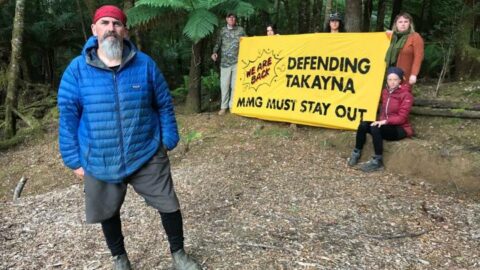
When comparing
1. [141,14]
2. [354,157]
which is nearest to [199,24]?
[141,14]

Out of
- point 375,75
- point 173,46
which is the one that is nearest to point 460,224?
point 375,75

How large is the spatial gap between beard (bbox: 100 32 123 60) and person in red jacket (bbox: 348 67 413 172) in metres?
3.73

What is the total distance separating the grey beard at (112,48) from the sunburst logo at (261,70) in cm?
492

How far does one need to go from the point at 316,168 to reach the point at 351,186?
28.6 inches

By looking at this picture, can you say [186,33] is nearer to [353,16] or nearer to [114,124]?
[353,16]

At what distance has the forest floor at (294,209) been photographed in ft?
11.9

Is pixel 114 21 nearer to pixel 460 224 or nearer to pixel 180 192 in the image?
pixel 180 192

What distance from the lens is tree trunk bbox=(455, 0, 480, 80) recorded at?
7527 mm

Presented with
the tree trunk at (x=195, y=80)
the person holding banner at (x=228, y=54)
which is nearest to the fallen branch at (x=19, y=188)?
the tree trunk at (x=195, y=80)

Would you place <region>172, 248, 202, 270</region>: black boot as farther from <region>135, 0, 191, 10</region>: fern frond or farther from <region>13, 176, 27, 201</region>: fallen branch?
<region>135, 0, 191, 10</region>: fern frond

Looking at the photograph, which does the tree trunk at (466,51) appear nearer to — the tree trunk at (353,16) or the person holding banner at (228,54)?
the tree trunk at (353,16)

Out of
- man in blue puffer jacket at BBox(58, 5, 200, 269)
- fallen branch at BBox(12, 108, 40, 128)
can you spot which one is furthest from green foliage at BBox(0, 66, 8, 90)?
man in blue puffer jacket at BBox(58, 5, 200, 269)

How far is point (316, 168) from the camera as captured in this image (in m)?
5.71

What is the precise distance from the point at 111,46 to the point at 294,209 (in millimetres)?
2544
